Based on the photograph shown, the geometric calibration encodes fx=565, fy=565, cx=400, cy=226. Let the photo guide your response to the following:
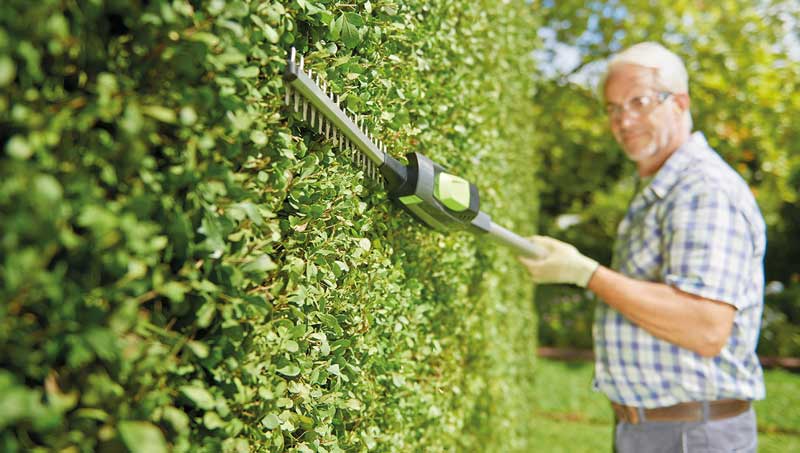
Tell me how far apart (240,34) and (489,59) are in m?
2.57

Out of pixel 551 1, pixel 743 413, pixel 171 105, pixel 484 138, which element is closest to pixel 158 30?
pixel 171 105

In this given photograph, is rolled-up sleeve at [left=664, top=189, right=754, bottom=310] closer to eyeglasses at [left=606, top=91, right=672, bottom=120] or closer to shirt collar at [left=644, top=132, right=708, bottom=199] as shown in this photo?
shirt collar at [left=644, top=132, right=708, bottom=199]

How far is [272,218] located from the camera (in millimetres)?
1196

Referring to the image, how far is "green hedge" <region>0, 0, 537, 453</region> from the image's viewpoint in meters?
0.70

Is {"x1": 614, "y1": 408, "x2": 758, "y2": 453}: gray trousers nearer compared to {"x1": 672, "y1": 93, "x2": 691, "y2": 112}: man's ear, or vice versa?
{"x1": 614, "y1": 408, "x2": 758, "y2": 453}: gray trousers

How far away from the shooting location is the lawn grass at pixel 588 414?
657cm

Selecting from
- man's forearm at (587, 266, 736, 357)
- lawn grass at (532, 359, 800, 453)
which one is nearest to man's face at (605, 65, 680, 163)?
man's forearm at (587, 266, 736, 357)

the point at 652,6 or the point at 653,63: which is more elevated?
the point at 652,6

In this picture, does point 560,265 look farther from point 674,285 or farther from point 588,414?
point 588,414

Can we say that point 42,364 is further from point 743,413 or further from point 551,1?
point 551,1

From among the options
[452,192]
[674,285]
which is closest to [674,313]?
[674,285]

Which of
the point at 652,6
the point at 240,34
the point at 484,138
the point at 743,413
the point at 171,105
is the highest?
the point at 652,6

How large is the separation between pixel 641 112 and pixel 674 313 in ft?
3.60

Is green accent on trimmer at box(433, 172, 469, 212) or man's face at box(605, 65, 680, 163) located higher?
man's face at box(605, 65, 680, 163)
